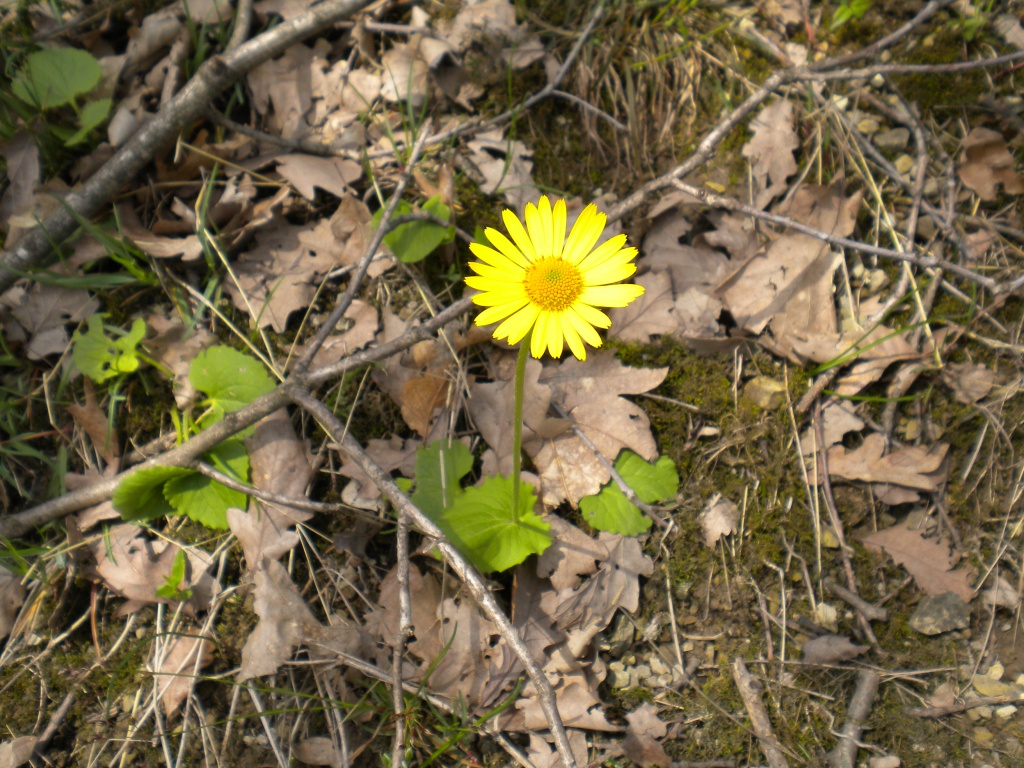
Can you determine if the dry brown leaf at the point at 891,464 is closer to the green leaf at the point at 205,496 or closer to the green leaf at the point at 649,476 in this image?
the green leaf at the point at 649,476

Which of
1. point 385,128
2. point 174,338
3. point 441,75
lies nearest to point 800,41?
point 441,75

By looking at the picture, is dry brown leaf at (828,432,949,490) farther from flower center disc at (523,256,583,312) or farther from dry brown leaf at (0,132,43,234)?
dry brown leaf at (0,132,43,234)

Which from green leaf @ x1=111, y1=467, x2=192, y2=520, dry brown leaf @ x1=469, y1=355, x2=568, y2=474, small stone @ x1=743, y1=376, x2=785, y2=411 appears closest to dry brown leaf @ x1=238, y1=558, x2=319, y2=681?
green leaf @ x1=111, y1=467, x2=192, y2=520

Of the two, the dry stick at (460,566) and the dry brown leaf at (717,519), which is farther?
the dry brown leaf at (717,519)

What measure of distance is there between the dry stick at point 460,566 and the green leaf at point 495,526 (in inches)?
6.6

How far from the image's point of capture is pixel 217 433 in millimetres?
2396

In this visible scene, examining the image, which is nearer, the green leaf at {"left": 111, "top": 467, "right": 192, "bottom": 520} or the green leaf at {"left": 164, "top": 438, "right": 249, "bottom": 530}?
the green leaf at {"left": 111, "top": 467, "right": 192, "bottom": 520}

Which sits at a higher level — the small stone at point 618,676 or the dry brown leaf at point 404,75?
the dry brown leaf at point 404,75

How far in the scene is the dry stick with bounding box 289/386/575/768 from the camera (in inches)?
73.4

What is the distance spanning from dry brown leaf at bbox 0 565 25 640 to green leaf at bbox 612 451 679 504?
2.47 m

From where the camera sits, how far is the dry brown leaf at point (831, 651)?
92.3 inches

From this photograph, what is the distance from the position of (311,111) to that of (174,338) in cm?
128

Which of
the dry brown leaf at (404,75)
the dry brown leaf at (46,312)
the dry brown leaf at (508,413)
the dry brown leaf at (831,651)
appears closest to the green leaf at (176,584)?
the dry brown leaf at (46,312)

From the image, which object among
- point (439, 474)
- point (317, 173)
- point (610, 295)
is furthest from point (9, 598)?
point (610, 295)
